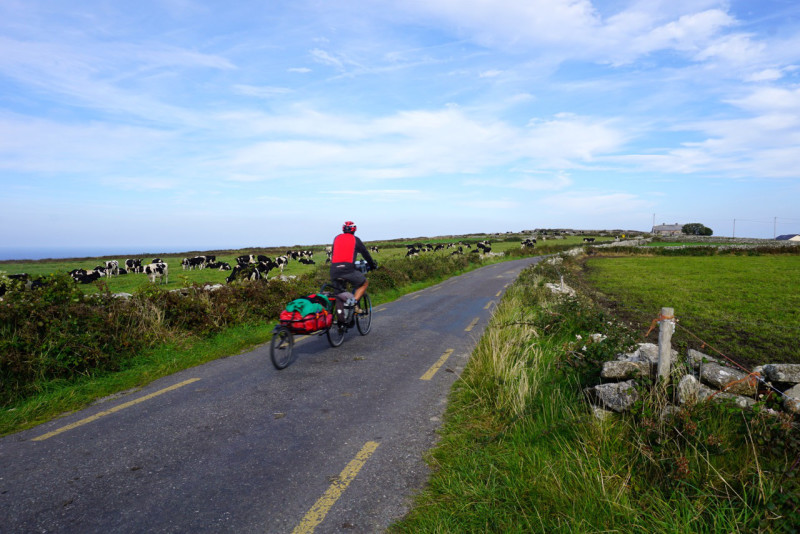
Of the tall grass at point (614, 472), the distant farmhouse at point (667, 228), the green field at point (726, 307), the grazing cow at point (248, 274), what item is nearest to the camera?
the tall grass at point (614, 472)

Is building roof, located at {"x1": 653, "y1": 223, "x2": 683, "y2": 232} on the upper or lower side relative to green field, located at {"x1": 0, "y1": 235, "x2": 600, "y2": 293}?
upper

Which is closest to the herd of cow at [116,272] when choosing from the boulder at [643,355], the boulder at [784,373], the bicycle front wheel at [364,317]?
the bicycle front wheel at [364,317]

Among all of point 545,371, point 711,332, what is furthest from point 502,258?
point 545,371

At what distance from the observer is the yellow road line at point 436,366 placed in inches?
317

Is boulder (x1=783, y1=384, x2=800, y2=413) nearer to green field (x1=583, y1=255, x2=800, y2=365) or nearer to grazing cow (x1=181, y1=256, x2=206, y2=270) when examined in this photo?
green field (x1=583, y1=255, x2=800, y2=365)

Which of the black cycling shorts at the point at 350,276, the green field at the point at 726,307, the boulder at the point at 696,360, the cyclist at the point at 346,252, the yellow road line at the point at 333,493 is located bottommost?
the green field at the point at 726,307

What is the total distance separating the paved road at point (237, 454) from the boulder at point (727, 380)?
Result: 11.5ft

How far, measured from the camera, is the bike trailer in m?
8.81

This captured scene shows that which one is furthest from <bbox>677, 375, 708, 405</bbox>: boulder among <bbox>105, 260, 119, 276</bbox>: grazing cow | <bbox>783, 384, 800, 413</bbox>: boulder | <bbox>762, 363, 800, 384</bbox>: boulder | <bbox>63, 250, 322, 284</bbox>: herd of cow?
<bbox>105, 260, 119, 276</bbox>: grazing cow

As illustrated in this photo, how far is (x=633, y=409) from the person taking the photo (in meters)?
4.48

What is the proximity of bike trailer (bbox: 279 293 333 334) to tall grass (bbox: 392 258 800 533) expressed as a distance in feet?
14.4

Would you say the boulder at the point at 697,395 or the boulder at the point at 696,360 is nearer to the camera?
the boulder at the point at 697,395

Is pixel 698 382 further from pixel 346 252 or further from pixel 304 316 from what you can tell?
pixel 346 252

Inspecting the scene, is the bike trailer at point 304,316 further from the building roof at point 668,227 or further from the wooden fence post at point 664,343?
the building roof at point 668,227
